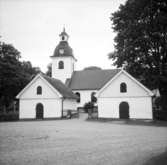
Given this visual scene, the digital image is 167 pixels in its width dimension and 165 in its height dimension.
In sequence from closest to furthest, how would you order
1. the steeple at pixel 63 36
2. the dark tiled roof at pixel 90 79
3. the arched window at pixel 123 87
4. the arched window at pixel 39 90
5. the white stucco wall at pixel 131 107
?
the white stucco wall at pixel 131 107 → the arched window at pixel 123 87 → the arched window at pixel 39 90 → the dark tiled roof at pixel 90 79 → the steeple at pixel 63 36

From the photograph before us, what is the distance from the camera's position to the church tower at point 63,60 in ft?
141

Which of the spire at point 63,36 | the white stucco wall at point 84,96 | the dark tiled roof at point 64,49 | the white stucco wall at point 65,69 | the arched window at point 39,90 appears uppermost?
the spire at point 63,36

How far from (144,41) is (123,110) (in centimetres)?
901

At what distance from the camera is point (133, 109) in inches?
963

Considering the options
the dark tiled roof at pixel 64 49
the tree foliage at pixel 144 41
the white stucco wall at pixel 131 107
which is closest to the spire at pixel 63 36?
the dark tiled roof at pixel 64 49

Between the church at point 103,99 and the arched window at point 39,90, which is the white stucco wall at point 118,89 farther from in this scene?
the arched window at point 39,90

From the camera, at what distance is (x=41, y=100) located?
91.8ft

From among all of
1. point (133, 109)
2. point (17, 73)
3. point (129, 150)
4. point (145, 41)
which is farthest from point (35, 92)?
point (129, 150)

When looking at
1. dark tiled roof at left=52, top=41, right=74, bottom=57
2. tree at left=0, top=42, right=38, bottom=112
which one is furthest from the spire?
tree at left=0, top=42, right=38, bottom=112

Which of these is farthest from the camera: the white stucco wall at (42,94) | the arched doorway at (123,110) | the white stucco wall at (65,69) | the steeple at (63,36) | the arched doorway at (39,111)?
the steeple at (63,36)

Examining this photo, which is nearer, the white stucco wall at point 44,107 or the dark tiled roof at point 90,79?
the white stucco wall at point 44,107

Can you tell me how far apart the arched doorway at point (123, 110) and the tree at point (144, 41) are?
149 inches

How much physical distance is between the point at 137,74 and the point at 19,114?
1755 centimetres

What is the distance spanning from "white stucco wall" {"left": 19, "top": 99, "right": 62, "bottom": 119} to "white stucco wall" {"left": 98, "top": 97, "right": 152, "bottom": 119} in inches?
243
